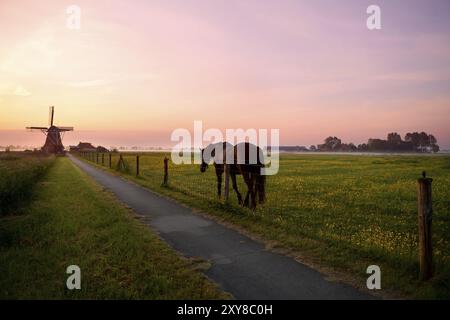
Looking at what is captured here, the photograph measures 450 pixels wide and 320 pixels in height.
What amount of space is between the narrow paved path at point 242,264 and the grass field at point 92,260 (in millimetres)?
430

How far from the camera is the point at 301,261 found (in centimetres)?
695

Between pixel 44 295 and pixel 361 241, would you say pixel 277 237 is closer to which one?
pixel 361 241

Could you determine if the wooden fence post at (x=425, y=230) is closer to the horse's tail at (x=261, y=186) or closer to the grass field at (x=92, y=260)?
the grass field at (x=92, y=260)

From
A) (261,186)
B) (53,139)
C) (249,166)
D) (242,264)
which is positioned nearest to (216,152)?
(249,166)

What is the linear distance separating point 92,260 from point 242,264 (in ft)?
10.7

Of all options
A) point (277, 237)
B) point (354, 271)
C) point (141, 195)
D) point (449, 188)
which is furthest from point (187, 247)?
point (449, 188)

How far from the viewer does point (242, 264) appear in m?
6.72

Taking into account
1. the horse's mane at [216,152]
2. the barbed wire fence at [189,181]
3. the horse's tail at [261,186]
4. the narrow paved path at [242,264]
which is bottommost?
the narrow paved path at [242,264]

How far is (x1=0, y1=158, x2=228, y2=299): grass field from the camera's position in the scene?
5.47 meters

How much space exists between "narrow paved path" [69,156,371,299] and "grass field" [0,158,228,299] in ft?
1.41

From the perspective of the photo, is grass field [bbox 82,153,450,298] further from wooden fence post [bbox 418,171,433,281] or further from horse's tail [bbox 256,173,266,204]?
horse's tail [bbox 256,173,266,204]

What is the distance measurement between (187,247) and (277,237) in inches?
95.9

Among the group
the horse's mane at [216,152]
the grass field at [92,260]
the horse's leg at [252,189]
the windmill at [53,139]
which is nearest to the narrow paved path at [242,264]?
the grass field at [92,260]

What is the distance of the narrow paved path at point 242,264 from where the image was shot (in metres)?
5.42
